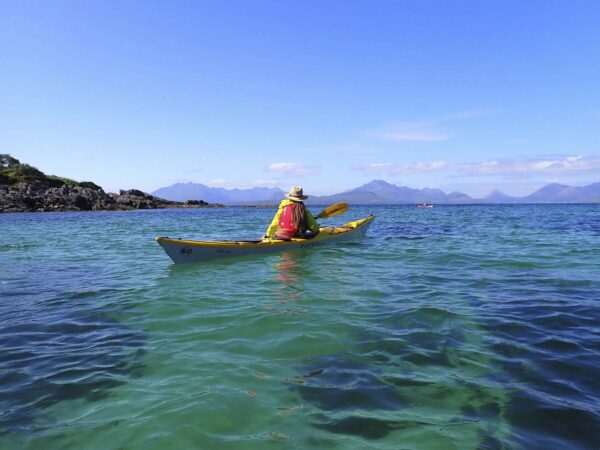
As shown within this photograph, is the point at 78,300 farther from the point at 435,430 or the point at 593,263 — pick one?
the point at 593,263

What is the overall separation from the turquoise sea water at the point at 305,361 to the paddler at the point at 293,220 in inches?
171

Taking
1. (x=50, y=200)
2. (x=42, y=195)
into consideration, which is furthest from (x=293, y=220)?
(x=42, y=195)

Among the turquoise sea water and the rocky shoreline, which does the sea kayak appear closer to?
the turquoise sea water

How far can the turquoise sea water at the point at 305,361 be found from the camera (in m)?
3.48

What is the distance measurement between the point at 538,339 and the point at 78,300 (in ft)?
26.4

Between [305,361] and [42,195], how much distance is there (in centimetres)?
6842

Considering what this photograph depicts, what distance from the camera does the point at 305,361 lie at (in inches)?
195

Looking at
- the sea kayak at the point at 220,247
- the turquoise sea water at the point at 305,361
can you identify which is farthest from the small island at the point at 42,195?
the turquoise sea water at the point at 305,361

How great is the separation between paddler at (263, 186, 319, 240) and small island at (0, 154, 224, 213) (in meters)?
51.7

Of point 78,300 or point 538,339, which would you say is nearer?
point 538,339

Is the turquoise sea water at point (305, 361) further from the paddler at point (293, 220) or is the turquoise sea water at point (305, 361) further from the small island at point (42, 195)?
the small island at point (42, 195)

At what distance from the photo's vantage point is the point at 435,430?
346cm

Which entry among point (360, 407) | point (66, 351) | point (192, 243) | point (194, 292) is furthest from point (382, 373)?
point (192, 243)

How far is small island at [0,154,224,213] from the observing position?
2163 inches
